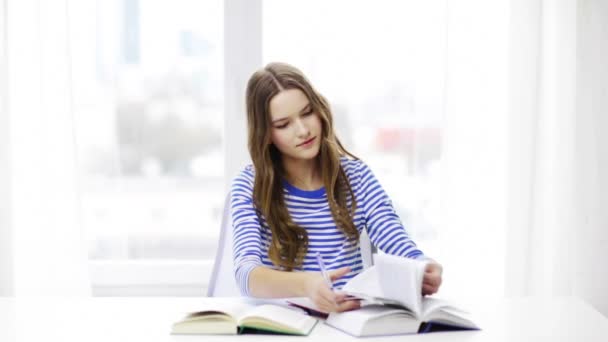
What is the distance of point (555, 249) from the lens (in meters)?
2.59

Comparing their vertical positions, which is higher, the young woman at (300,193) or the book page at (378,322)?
the young woman at (300,193)

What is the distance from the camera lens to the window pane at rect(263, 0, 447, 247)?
2.69 meters

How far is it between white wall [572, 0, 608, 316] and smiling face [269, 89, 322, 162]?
1.12 metres

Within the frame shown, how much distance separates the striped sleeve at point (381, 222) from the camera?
1865 mm

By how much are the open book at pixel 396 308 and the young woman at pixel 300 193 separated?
0.94 feet

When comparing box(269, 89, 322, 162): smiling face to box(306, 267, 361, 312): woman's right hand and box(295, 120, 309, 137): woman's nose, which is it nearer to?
box(295, 120, 309, 137): woman's nose

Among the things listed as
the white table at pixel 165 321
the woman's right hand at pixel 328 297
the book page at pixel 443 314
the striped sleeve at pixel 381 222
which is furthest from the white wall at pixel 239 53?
the book page at pixel 443 314

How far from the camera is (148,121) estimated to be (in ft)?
8.93

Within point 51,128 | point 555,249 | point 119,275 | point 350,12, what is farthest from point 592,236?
point 51,128

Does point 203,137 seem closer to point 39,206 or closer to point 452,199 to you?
point 39,206

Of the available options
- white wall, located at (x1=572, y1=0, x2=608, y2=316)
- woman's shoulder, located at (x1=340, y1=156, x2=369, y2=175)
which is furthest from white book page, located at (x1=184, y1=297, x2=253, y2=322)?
white wall, located at (x1=572, y1=0, x2=608, y2=316)

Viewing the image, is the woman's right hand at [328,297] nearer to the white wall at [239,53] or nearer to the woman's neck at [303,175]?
the woman's neck at [303,175]

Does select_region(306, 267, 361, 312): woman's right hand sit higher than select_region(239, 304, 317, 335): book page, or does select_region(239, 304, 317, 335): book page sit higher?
select_region(306, 267, 361, 312): woman's right hand

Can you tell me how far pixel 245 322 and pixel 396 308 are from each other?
0.29 m
